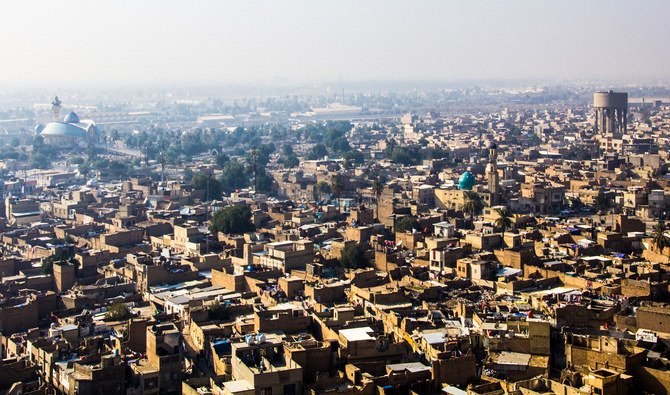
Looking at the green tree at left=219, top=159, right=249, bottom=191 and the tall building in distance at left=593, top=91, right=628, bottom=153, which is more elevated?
the tall building in distance at left=593, top=91, right=628, bottom=153

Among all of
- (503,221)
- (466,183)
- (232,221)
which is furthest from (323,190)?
(503,221)

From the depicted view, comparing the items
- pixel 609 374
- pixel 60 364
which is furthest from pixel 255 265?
pixel 609 374

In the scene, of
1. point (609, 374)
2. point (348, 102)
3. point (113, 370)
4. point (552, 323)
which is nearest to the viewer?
point (609, 374)

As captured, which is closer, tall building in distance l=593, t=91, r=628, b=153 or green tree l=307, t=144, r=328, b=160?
green tree l=307, t=144, r=328, b=160

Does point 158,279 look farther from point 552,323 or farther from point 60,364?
point 552,323

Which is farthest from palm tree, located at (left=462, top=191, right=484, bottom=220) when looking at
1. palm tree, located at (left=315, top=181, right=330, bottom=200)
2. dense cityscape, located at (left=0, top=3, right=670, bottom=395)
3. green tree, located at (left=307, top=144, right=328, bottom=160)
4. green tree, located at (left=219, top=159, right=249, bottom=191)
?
green tree, located at (left=307, top=144, right=328, bottom=160)

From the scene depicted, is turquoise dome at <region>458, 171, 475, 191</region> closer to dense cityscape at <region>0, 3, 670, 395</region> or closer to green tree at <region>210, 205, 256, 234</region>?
dense cityscape at <region>0, 3, 670, 395</region>
